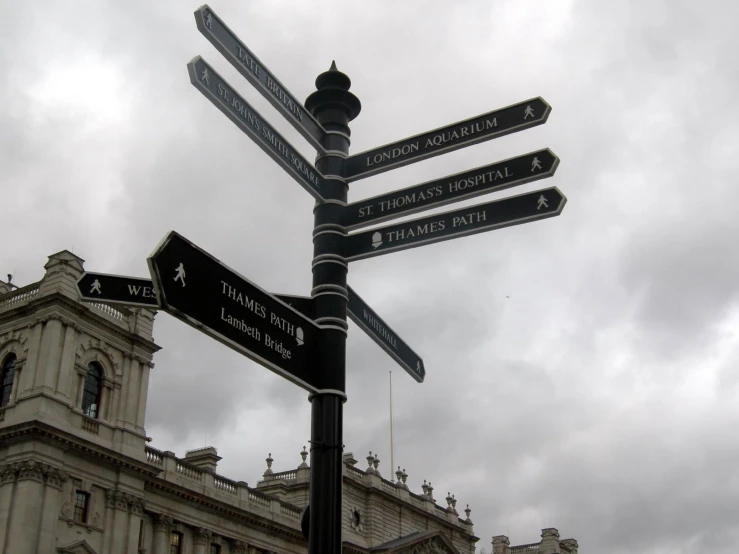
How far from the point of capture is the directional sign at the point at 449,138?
8.35 metres

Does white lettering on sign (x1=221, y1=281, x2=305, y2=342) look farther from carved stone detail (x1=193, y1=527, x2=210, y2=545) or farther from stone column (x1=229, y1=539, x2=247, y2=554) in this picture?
stone column (x1=229, y1=539, x2=247, y2=554)

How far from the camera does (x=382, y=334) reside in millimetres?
8953

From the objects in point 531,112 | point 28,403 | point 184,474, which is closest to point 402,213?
point 531,112

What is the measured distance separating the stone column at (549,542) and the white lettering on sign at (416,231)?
80.8 metres

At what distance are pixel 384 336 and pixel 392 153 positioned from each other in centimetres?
180

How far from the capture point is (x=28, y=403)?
35.0 metres

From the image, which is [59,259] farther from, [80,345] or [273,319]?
[273,319]

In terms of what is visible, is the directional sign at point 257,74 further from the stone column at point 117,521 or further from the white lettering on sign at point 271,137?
the stone column at point 117,521

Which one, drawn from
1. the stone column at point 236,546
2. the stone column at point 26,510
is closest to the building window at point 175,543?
the stone column at point 236,546

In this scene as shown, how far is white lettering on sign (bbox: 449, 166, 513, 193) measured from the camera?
8117 mm

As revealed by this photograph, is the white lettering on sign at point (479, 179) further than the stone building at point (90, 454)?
No

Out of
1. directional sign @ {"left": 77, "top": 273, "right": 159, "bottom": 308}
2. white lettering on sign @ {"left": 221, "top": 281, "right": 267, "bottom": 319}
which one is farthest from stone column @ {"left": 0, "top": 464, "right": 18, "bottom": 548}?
white lettering on sign @ {"left": 221, "top": 281, "right": 267, "bottom": 319}

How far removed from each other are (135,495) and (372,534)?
904 inches

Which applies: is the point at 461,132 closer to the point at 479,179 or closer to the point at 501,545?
the point at 479,179
